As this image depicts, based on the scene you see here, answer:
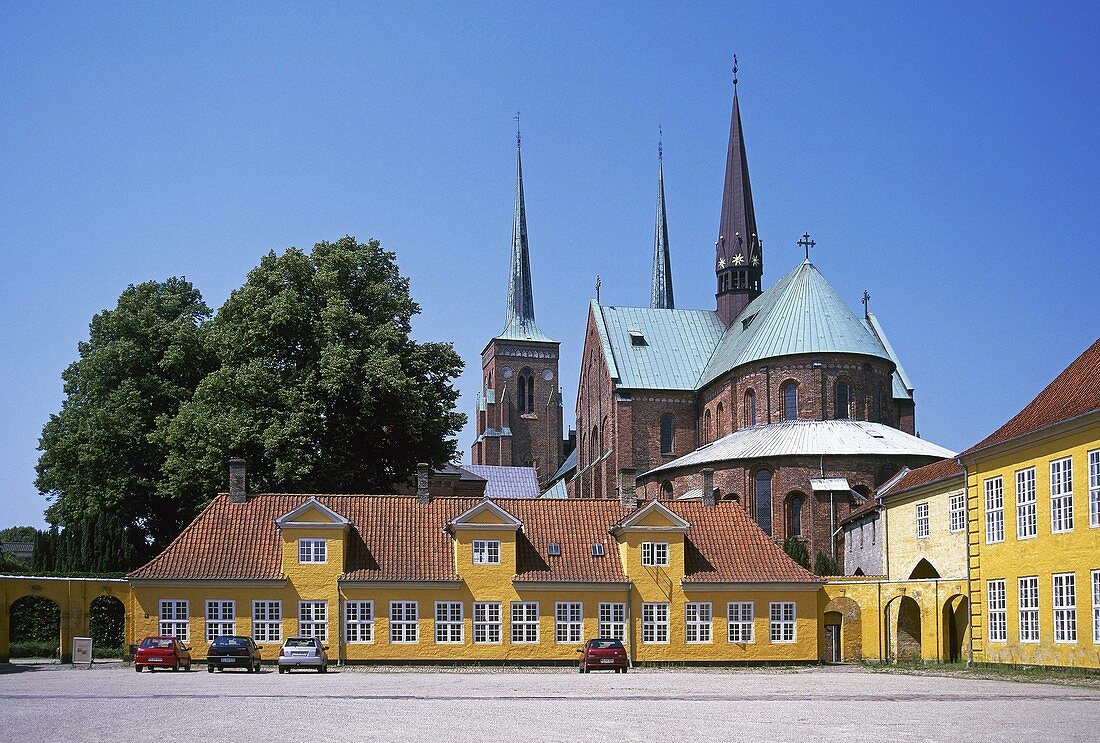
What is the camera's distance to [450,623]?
44.0 meters

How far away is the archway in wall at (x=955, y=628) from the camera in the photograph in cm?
4203

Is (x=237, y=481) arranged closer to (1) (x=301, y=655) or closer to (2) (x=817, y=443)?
(1) (x=301, y=655)

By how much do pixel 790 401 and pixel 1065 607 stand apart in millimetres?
37584

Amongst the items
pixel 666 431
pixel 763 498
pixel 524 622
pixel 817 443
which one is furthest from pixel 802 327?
pixel 524 622

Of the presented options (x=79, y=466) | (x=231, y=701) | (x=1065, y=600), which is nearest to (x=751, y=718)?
(x=231, y=701)

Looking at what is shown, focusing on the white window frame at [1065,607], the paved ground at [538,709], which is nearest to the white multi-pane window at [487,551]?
the paved ground at [538,709]

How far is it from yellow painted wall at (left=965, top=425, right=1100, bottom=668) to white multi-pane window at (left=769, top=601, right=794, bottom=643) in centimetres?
820

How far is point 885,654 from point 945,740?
103 ft

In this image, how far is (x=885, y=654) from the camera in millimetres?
46031

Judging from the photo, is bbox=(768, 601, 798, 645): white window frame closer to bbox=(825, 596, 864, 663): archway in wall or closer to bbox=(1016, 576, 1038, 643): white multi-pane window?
bbox=(825, 596, 864, 663): archway in wall

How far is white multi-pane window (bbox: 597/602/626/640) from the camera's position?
44.7 meters

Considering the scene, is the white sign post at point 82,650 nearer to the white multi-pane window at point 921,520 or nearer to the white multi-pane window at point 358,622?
the white multi-pane window at point 358,622

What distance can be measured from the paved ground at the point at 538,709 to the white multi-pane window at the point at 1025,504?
6123mm

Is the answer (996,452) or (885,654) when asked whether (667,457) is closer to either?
(885,654)
